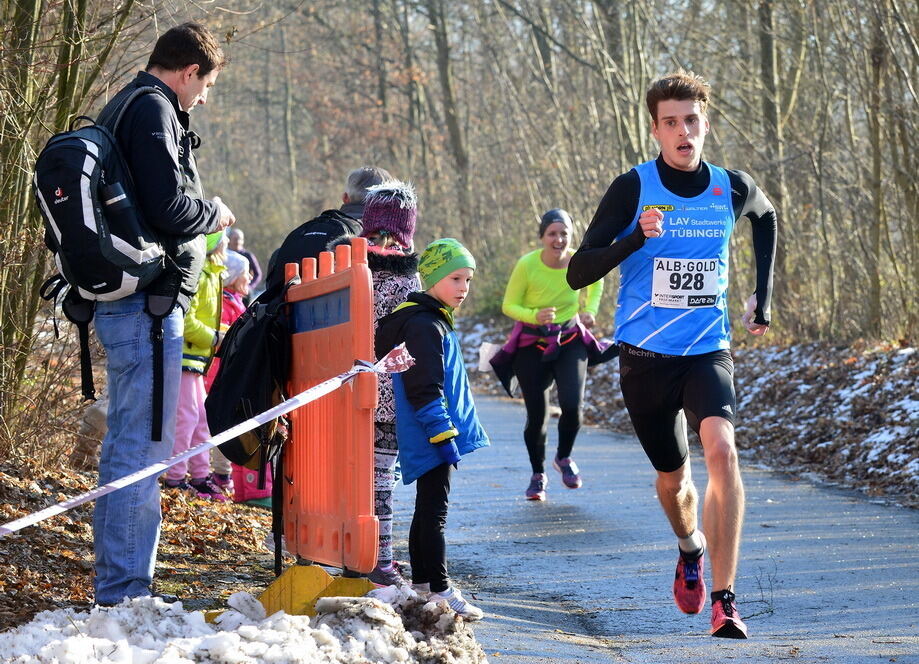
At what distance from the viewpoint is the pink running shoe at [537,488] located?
9.95 meters

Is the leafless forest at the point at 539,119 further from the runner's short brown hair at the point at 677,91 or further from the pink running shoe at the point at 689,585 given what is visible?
the pink running shoe at the point at 689,585

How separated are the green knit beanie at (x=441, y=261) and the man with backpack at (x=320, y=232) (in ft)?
2.29

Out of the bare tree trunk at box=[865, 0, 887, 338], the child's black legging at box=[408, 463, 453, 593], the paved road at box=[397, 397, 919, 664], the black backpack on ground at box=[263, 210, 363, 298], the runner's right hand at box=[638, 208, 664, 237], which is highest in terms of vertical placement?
the bare tree trunk at box=[865, 0, 887, 338]

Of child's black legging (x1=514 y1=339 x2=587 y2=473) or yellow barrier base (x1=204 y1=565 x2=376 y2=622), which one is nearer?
yellow barrier base (x1=204 y1=565 x2=376 y2=622)

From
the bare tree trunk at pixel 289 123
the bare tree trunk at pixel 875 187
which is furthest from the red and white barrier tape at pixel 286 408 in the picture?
the bare tree trunk at pixel 289 123

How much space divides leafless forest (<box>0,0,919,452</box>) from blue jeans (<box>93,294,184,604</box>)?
2.30 m

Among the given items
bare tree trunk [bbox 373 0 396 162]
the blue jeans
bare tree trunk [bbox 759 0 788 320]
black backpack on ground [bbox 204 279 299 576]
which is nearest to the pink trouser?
black backpack on ground [bbox 204 279 299 576]

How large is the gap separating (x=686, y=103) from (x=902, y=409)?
6.48 m

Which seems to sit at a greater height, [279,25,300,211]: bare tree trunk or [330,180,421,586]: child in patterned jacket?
[279,25,300,211]: bare tree trunk

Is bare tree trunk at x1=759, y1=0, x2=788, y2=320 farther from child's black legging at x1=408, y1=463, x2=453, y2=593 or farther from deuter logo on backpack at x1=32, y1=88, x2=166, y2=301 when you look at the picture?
deuter logo on backpack at x1=32, y1=88, x2=166, y2=301

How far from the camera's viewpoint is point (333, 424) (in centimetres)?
536

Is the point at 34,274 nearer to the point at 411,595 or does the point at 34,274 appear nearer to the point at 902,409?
the point at 411,595

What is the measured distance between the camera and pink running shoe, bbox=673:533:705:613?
19.2 feet

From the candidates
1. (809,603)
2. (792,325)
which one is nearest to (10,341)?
(809,603)
